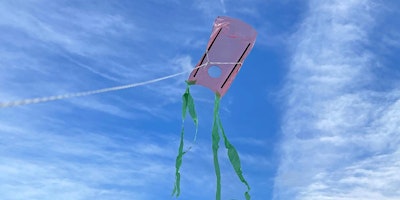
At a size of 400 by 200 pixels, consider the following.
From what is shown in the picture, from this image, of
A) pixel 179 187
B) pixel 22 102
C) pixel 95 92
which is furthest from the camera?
pixel 179 187

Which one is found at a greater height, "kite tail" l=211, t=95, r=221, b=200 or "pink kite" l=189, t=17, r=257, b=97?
"pink kite" l=189, t=17, r=257, b=97

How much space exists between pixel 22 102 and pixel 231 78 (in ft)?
18.5

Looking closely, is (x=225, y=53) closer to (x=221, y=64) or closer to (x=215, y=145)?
(x=221, y=64)

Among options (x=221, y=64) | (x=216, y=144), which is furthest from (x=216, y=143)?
(x=221, y=64)

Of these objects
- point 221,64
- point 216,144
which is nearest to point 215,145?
point 216,144

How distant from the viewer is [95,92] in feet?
20.5

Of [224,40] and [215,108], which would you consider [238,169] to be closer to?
[215,108]

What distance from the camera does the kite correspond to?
31.6 ft

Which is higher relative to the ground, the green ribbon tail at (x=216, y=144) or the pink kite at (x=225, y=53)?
the pink kite at (x=225, y=53)

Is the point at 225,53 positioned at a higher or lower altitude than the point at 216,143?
higher

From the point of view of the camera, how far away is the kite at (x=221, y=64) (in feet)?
31.6

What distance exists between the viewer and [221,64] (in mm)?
9641

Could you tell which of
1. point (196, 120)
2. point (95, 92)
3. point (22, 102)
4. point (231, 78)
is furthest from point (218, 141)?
point (22, 102)

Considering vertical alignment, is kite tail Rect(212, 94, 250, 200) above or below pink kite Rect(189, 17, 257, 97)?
below
